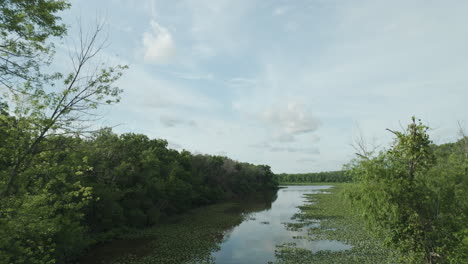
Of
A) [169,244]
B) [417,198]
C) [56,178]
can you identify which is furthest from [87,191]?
[417,198]

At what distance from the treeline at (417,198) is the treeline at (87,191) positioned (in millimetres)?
10876

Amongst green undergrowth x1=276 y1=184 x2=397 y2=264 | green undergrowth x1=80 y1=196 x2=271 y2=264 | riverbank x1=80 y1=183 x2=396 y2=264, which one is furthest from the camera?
green undergrowth x1=80 y1=196 x2=271 y2=264

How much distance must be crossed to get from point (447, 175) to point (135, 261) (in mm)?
20552

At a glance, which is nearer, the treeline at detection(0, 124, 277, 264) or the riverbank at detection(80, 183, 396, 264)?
the treeline at detection(0, 124, 277, 264)

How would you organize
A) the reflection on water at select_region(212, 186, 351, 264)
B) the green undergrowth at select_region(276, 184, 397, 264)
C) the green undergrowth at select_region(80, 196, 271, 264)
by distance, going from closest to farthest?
the green undergrowth at select_region(276, 184, 397, 264)
the green undergrowth at select_region(80, 196, 271, 264)
the reflection on water at select_region(212, 186, 351, 264)

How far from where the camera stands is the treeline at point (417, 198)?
396 inches

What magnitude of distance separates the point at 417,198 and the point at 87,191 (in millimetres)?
16003

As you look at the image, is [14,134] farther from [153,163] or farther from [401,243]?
[153,163]

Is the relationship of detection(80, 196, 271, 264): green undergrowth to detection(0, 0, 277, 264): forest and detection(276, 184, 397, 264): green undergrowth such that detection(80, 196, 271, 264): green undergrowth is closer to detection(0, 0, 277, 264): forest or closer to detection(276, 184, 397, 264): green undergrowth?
detection(0, 0, 277, 264): forest

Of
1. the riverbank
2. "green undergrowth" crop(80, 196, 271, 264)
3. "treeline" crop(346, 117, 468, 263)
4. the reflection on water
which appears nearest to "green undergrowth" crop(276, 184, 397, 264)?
the riverbank

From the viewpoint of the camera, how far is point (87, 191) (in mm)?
14188

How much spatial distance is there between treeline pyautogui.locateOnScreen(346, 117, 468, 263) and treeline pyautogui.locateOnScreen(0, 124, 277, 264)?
10.9 m

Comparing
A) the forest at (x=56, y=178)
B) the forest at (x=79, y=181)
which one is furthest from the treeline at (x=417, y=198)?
the forest at (x=56, y=178)

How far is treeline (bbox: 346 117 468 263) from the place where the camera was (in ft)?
33.0
